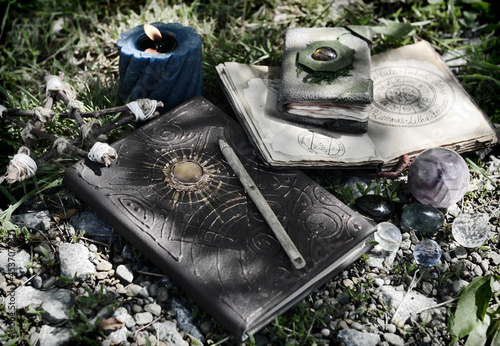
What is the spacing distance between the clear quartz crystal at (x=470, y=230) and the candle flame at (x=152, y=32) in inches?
60.5

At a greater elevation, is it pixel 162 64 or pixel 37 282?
pixel 162 64

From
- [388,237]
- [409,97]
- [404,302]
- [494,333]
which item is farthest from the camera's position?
[409,97]

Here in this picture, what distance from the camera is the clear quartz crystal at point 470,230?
6.57 feet

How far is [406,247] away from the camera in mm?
2057

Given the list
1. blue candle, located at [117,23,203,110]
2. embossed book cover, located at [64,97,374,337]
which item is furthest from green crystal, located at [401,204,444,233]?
blue candle, located at [117,23,203,110]

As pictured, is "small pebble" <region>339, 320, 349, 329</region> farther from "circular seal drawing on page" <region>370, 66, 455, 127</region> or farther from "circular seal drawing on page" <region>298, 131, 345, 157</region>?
"circular seal drawing on page" <region>370, 66, 455, 127</region>

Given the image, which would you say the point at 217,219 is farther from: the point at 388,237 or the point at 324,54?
the point at 324,54

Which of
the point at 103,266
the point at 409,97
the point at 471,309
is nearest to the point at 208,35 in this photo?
the point at 409,97

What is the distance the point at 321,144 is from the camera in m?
2.23

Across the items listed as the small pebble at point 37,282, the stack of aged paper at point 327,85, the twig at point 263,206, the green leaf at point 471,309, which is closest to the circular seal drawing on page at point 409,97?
the stack of aged paper at point 327,85

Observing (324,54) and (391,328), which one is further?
(324,54)

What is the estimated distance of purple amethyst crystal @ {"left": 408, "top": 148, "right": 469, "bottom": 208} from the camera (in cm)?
202

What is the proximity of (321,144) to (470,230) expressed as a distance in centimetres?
71

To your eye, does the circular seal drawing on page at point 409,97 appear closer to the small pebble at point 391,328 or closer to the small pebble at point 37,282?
the small pebble at point 391,328
